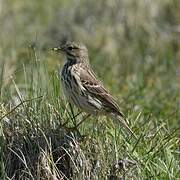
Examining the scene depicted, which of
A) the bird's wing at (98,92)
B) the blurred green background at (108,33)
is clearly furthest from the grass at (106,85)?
the bird's wing at (98,92)

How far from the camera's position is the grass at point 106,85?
6.46 m

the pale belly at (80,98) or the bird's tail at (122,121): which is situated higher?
the pale belly at (80,98)

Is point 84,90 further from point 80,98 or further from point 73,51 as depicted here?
point 73,51

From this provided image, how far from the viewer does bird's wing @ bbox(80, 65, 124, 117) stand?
7.20m

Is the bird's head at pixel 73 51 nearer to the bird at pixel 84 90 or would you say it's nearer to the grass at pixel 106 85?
the bird at pixel 84 90

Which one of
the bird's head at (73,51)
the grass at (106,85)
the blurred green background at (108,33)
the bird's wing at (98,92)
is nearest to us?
the grass at (106,85)

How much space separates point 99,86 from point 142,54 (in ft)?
14.5

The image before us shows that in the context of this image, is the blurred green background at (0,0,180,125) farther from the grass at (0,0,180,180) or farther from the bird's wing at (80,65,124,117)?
the bird's wing at (80,65,124,117)

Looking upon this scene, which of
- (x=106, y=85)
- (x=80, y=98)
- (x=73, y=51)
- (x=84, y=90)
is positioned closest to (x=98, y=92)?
(x=84, y=90)

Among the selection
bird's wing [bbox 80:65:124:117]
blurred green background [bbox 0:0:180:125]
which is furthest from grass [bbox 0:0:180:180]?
bird's wing [bbox 80:65:124:117]

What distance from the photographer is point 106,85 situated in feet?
30.8

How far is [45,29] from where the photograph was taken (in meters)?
12.4

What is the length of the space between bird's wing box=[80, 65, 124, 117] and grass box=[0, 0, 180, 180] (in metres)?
0.16

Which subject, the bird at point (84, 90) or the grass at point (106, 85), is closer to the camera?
the grass at point (106, 85)
